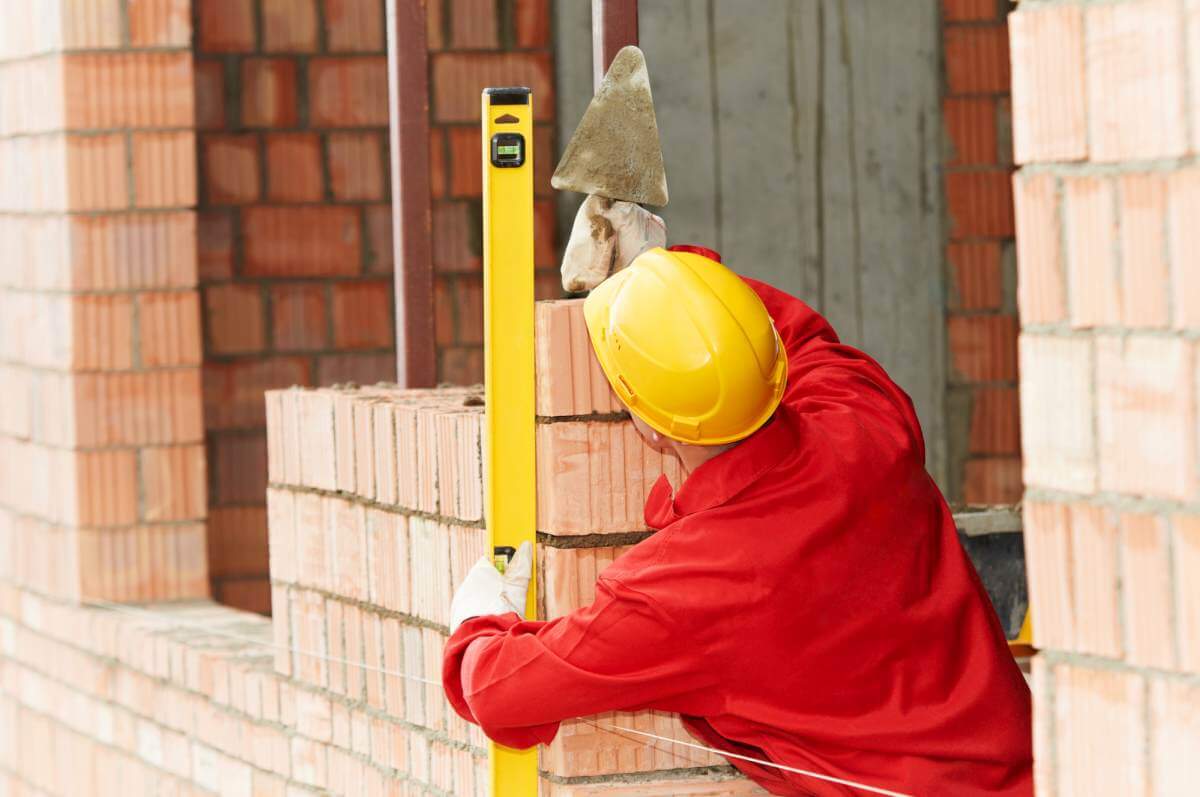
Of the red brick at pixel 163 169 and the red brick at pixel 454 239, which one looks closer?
the red brick at pixel 163 169

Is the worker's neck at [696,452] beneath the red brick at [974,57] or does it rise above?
beneath

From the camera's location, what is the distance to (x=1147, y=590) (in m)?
1.89

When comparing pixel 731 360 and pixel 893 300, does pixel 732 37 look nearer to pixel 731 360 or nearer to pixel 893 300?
pixel 893 300

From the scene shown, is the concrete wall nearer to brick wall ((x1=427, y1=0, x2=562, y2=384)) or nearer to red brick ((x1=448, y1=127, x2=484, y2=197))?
brick wall ((x1=427, y1=0, x2=562, y2=384))

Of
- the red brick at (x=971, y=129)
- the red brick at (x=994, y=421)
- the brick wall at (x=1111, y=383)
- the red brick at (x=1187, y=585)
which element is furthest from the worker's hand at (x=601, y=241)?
the red brick at (x=994, y=421)

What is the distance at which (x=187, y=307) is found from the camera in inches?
202

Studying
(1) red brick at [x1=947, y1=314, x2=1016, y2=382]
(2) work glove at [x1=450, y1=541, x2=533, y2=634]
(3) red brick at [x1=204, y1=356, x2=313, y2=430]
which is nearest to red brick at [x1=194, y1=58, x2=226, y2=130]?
(3) red brick at [x1=204, y1=356, x2=313, y2=430]

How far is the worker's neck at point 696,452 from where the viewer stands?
2.57 meters

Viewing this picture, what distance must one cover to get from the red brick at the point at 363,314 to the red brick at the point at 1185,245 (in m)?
4.19

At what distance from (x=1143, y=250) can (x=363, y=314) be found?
4165 millimetres

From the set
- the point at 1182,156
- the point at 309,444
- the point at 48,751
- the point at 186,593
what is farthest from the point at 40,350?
the point at 1182,156

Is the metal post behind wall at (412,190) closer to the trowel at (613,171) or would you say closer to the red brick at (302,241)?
the trowel at (613,171)

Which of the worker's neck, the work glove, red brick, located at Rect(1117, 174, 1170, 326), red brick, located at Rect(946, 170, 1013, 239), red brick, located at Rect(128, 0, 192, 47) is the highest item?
red brick, located at Rect(128, 0, 192, 47)

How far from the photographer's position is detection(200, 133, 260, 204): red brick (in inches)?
223
